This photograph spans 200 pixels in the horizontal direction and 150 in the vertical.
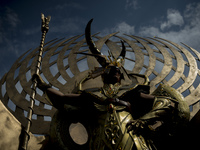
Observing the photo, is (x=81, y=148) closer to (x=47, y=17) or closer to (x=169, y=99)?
(x=169, y=99)

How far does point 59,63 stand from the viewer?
7.86 meters

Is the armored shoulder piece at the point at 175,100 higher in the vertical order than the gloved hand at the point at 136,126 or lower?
higher

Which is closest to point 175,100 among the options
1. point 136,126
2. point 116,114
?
point 136,126

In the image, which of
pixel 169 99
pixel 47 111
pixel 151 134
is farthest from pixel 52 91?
pixel 169 99

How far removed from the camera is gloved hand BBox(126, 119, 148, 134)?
453cm

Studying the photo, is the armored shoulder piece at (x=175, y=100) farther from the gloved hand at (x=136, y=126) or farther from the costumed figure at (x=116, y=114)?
the gloved hand at (x=136, y=126)

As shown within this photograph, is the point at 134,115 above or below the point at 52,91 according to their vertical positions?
below

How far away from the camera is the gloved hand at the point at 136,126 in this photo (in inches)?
178

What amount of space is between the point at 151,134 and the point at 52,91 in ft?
8.75

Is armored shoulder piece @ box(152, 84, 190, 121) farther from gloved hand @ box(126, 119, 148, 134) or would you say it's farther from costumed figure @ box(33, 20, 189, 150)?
gloved hand @ box(126, 119, 148, 134)

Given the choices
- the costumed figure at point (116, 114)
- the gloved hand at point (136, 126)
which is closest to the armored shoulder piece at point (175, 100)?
the costumed figure at point (116, 114)

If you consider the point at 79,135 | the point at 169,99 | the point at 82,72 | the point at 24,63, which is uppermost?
the point at 24,63

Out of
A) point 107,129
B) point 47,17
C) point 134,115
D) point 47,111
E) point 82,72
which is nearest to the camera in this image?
point 107,129

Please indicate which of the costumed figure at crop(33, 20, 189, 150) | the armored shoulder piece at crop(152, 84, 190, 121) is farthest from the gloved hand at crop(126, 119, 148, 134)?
the armored shoulder piece at crop(152, 84, 190, 121)
